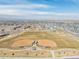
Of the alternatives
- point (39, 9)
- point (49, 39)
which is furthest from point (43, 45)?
point (39, 9)

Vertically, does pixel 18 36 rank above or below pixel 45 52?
above

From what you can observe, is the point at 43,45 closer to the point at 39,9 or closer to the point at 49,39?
the point at 49,39

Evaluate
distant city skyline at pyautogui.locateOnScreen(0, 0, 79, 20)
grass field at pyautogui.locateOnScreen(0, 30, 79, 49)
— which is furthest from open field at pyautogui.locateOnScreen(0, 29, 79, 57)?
distant city skyline at pyautogui.locateOnScreen(0, 0, 79, 20)

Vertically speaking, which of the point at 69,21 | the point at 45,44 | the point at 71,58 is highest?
the point at 69,21

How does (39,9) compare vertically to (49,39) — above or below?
above

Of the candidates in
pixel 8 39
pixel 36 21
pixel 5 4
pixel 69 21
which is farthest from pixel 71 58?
pixel 5 4

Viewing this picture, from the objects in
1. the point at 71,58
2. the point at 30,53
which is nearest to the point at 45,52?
the point at 30,53

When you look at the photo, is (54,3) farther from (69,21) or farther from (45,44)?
(45,44)

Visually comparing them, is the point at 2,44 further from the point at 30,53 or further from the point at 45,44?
the point at 45,44
